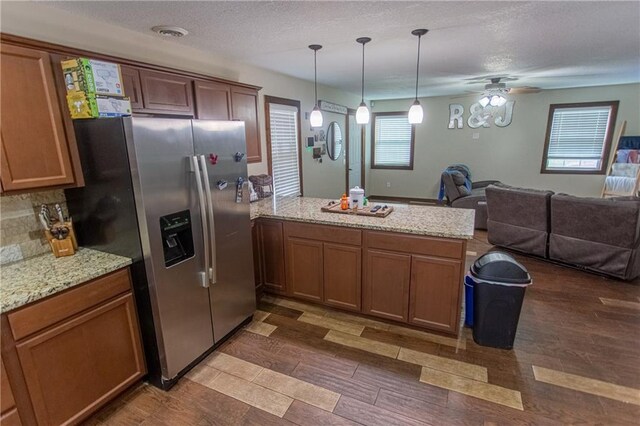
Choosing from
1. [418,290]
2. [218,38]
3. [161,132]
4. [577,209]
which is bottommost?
[418,290]

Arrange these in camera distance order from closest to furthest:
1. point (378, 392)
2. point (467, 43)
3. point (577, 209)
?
point (378, 392) < point (467, 43) < point (577, 209)

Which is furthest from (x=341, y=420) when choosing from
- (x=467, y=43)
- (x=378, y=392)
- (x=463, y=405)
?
(x=467, y=43)

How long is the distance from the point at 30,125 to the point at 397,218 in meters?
2.45

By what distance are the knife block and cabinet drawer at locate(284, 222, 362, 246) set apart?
153 centimetres

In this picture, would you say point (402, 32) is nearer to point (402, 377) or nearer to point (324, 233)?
point (324, 233)

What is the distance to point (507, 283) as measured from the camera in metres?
2.31

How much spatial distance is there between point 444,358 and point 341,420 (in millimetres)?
916

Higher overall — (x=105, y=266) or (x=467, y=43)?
(x=467, y=43)

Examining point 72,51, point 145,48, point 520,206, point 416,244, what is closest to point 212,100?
point 145,48

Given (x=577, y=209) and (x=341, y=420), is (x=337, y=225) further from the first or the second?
(x=577, y=209)

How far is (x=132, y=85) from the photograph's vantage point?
7.45 feet

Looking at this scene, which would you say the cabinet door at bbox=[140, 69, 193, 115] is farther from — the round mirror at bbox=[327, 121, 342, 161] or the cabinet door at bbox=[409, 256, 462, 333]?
the round mirror at bbox=[327, 121, 342, 161]

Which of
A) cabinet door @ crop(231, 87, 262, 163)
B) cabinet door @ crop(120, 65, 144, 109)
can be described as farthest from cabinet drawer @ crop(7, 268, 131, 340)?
cabinet door @ crop(231, 87, 262, 163)

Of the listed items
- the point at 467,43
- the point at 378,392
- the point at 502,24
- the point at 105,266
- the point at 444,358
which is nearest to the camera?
the point at 105,266
